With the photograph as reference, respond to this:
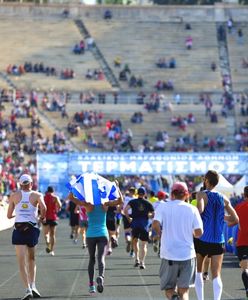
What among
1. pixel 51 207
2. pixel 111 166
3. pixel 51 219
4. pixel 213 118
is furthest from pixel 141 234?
pixel 213 118

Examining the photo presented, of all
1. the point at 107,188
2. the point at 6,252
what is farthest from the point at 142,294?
the point at 6,252

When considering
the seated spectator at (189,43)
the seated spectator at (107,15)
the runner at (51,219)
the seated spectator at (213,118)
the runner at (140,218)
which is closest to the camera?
the runner at (140,218)

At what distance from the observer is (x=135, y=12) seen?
90625mm

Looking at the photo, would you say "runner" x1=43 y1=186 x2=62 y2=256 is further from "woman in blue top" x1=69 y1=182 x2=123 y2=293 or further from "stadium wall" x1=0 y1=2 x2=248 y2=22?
"stadium wall" x1=0 y1=2 x2=248 y2=22

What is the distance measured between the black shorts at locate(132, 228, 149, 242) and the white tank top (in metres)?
7.88

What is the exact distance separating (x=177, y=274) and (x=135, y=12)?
76.1 m

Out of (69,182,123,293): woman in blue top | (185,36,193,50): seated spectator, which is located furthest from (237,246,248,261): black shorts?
(185,36,193,50): seated spectator

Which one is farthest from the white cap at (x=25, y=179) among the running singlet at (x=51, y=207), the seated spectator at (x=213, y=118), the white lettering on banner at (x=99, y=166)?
the seated spectator at (x=213, y=118)

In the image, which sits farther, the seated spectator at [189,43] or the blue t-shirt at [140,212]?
the seated spectator at [189,43]

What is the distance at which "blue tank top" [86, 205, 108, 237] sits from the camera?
19859 millimetres

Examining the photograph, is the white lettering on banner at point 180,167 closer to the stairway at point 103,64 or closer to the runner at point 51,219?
the stairway at point 103,64

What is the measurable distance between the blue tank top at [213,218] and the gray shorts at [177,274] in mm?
2287

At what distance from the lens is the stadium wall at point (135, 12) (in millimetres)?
90125

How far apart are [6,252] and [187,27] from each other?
56.3 meters
